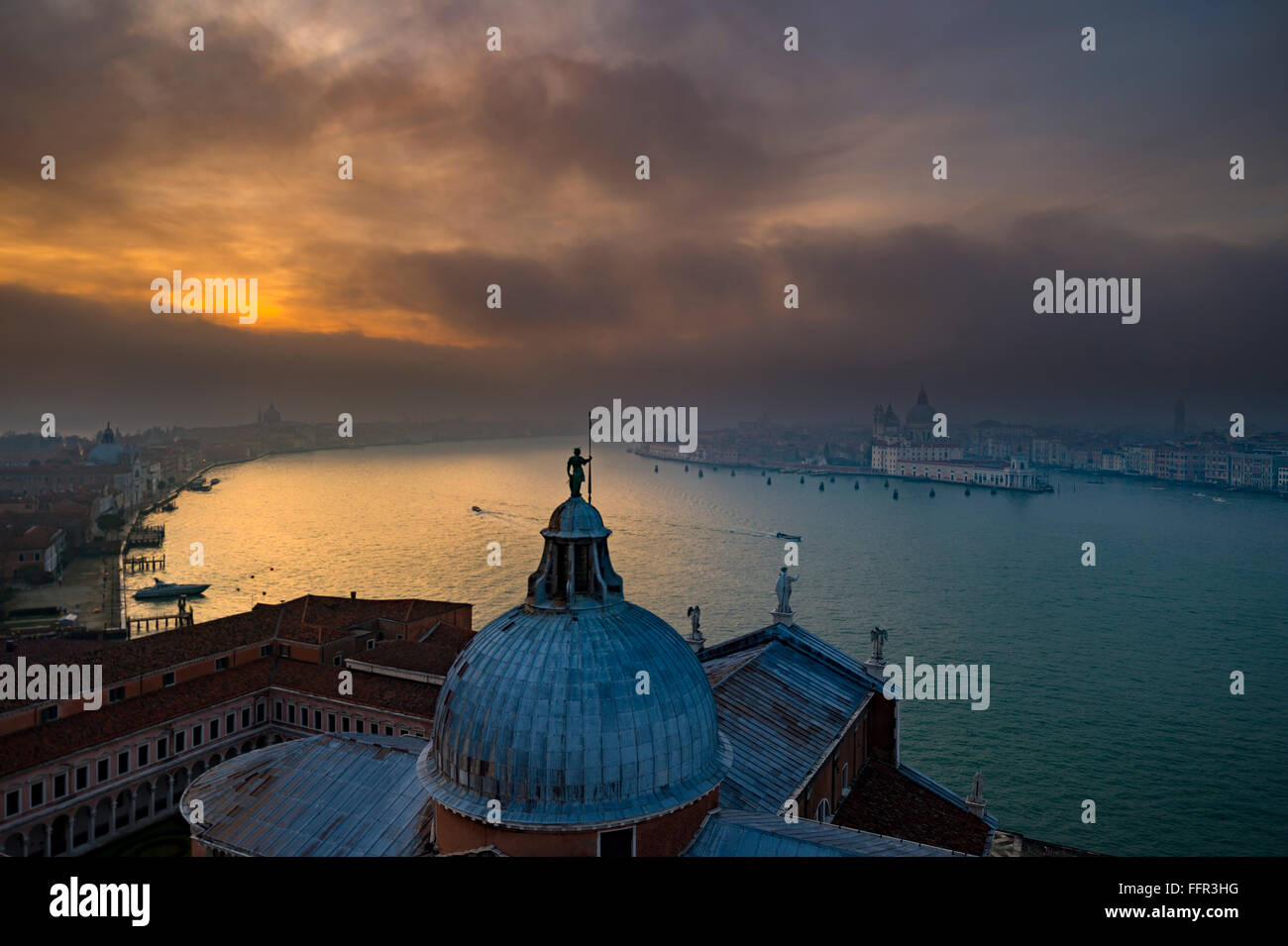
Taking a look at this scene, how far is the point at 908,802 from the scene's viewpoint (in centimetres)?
2025

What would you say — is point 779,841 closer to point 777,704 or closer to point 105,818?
point 777,704

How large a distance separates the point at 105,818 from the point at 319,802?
16.8 meters

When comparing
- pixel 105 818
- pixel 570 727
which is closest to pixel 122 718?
pixel 105 818

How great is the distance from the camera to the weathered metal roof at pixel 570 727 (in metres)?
11.0

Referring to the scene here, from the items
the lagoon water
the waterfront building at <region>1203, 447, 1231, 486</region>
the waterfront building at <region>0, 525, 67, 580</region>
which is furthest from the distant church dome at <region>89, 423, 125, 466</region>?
the waterfront building at <region>1203, 447, 1231, 486</region>

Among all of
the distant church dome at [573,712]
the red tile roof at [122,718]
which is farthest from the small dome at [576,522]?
the red tile roof at [122,718]

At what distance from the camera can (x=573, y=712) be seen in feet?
36.8

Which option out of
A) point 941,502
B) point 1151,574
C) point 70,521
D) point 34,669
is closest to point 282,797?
point 34,669

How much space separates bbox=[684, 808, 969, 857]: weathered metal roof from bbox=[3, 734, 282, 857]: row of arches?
2270 cm

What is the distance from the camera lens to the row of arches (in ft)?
76.9

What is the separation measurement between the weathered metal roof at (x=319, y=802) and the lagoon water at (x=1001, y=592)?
20.3 metres

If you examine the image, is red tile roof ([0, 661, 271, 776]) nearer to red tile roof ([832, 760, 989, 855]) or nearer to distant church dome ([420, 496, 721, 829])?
distant church dome ([420, 496, 721, 829])
